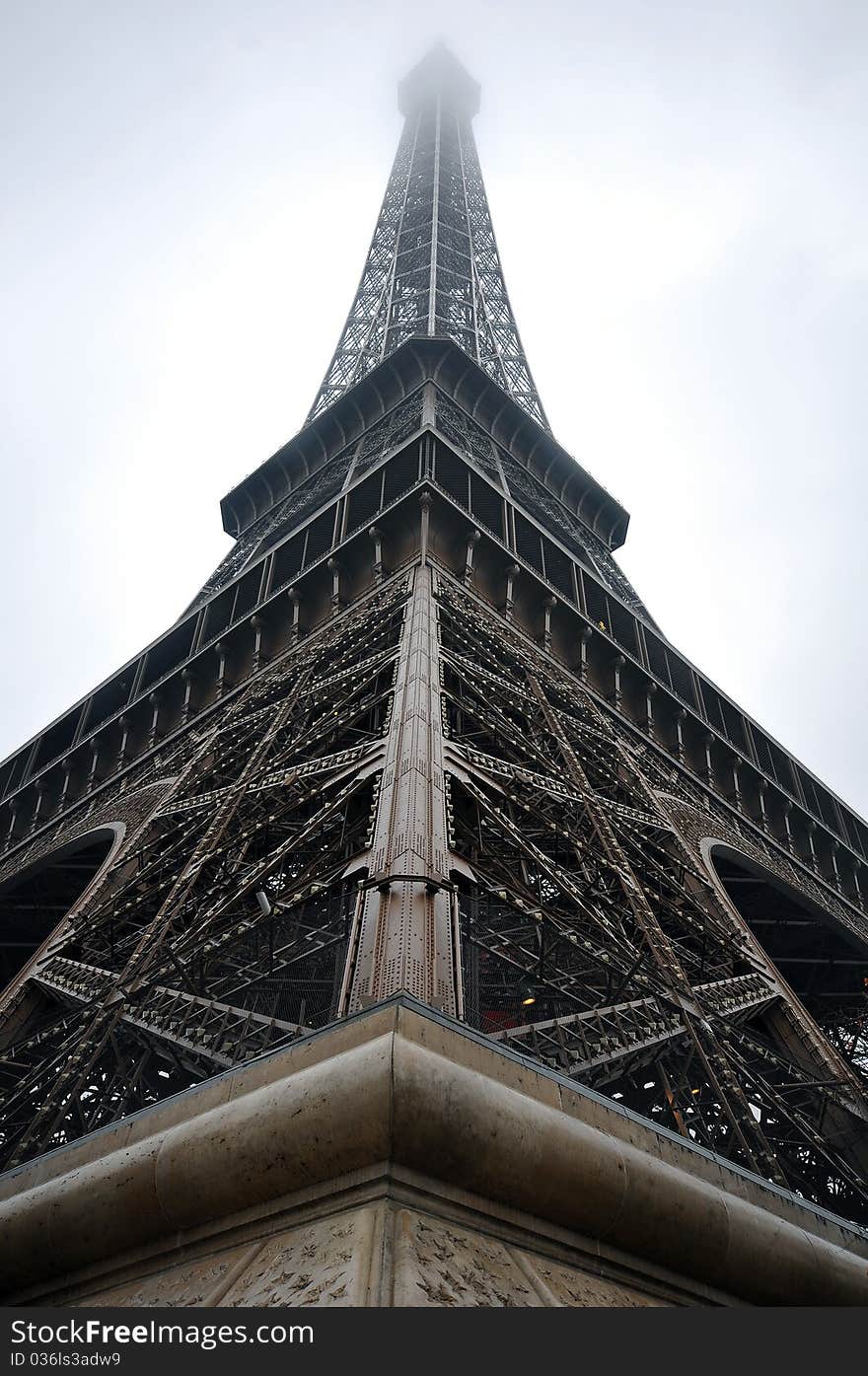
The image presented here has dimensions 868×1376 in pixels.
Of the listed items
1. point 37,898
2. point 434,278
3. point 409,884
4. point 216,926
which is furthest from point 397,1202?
point 434,278

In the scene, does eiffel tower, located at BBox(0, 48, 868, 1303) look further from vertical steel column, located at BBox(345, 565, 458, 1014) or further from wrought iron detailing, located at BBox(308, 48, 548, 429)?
wrought iron detailing, located at BBox(308, 48, 548, 429)

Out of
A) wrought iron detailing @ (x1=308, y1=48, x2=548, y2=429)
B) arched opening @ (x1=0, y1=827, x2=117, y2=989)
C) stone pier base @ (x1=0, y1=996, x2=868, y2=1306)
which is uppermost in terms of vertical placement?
wrought iron detailing @ (x1=308, y1=48, x2=548, y2=429)

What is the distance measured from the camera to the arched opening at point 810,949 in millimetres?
22922

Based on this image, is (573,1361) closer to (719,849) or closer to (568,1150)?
(568,1150)

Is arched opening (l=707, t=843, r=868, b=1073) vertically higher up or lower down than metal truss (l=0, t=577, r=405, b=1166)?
higher up

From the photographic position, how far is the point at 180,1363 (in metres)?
4.54

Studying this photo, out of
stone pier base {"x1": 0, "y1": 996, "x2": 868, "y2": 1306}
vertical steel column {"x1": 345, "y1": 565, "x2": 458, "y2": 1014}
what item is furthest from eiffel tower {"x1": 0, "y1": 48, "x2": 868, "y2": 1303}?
stone pier base {"x1": 0, "y1": 996, "x2": 868, "y2": 1306}

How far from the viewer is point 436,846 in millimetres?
9289

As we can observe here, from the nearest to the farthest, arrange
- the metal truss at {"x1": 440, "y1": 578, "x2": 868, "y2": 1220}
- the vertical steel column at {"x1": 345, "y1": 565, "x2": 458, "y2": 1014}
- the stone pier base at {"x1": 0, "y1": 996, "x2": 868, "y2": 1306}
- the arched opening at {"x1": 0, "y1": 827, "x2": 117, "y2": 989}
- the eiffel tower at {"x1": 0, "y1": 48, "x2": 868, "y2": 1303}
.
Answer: the stone pier base at {"x1": 0, "y1": 996, "x2": 868, "y2": 1306}, the vertical steel column at {"x1": 345, "y1": 565, "x2": 458, "y2": 1014}, the eiffel tower at {"x1": 0, "y1": 48, "x2": 868, "y2": 1303}, the metal truss at {"x1": 440, "y1": 578, "x2": 868, "y2": 1220}, the arched opening at {"x1": 0, "y1": 827, "x2": 117, "y2": 989}

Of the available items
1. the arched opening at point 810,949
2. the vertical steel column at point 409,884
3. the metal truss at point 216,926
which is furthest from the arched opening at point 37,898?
the arched opening at point 810,949

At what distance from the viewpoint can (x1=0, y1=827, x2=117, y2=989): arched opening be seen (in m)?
23.7

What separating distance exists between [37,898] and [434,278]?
132 ft

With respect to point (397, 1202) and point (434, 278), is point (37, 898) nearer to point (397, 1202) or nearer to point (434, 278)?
point (397, 1202)

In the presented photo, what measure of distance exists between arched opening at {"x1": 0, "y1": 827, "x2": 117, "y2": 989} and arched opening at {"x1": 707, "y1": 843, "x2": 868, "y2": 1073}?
14.8 meters
